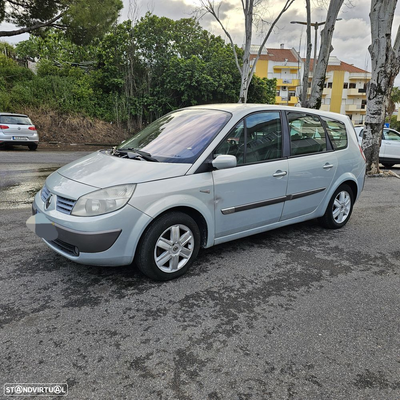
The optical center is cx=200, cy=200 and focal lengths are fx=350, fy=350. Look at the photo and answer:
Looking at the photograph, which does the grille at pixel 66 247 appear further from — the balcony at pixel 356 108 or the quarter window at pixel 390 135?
the balcony at pixel 356 108

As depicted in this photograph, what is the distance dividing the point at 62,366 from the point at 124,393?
18.4 inches

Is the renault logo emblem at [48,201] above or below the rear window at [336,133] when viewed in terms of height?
below

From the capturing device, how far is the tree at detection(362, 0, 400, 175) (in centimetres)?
960

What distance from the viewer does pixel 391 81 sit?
10.1 metres

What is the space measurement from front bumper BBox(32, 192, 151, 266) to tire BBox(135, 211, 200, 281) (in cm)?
10

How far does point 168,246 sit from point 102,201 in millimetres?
727

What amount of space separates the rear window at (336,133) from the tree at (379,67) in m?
6.42

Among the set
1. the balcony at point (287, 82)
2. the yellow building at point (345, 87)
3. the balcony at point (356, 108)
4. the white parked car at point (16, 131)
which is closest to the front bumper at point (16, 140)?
the white parked car at point (16, 131)

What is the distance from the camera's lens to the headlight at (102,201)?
9.77ft

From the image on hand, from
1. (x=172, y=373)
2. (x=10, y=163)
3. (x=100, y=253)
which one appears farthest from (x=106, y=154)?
(x=10, y=163)

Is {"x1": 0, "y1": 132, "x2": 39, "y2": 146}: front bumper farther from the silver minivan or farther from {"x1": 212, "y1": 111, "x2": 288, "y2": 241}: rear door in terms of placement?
{"x1": 212, "y1": 111, "x2": 288, "y2": 241}: rear door

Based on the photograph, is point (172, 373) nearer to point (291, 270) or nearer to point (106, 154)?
point (291, 270)

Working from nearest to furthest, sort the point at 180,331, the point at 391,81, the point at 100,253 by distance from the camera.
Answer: the point at 180,331
the point at 100,253
the point at 391,81

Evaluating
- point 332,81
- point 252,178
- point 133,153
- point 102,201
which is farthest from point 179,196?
point 332,81
